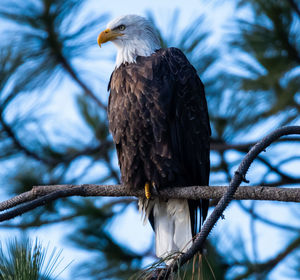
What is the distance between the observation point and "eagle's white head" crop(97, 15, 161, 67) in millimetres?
3189

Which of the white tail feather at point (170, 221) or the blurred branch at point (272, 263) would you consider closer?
the white tail feather at point (170, 221)

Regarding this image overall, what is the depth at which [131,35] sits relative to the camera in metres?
3.33

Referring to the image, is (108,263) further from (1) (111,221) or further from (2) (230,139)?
(2) (230,139)

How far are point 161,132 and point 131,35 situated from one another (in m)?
0.87

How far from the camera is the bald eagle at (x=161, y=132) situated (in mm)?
2744

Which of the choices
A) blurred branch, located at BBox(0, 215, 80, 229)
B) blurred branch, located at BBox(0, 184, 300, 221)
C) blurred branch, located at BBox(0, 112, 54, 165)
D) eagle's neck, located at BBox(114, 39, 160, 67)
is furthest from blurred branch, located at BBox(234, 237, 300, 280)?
blurred branch, located at BBox(0, 112, 54, 165)

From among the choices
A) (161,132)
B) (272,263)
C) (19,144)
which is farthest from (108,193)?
(19,144)

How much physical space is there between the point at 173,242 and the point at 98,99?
1.35m

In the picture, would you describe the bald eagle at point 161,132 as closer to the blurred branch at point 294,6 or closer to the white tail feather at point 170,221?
the white tail feather at point 170,221

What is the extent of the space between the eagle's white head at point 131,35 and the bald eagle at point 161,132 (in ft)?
0.07

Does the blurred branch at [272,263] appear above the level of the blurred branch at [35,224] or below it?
below

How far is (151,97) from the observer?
108 inches

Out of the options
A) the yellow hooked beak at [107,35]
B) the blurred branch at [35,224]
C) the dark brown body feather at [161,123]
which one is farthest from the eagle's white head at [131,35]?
the blurred branch at [35,224]

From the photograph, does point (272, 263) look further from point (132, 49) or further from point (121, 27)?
point (121, 27)
